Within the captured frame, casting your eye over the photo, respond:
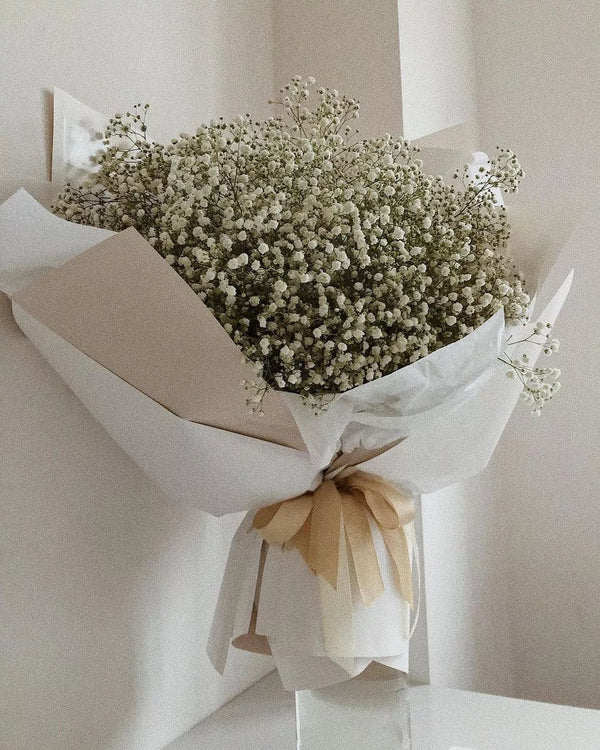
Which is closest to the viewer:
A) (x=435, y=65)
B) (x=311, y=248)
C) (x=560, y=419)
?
(x=311, y=248)

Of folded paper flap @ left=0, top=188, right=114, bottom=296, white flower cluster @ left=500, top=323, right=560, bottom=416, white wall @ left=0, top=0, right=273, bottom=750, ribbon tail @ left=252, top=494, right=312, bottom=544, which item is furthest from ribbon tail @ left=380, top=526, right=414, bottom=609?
folded paper flap @ left=0, top=188, right=114, bottom=296

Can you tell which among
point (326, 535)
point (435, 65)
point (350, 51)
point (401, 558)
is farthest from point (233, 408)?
point (435, 65)

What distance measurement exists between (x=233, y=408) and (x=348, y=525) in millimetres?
238

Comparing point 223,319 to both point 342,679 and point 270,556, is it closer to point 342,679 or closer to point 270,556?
point 270,556

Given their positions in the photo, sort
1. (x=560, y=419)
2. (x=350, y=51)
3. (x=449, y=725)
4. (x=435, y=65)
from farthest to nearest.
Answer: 1. (x=560, y=419)
2. (x=435, y=65)
3. (x=350, y=51)
4. (x=449, y=725)

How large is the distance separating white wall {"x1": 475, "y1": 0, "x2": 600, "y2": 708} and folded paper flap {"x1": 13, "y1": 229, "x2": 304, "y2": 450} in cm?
110

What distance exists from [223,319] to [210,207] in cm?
12

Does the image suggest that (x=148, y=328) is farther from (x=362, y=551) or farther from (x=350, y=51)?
(x=350, y=51)

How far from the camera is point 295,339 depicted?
30.5 inches

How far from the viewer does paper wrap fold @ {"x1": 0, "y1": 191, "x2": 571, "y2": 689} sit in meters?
0.75

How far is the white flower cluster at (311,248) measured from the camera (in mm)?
755

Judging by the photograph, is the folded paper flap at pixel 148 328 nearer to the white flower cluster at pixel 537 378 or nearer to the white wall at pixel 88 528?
the white wall at pixel 88 528

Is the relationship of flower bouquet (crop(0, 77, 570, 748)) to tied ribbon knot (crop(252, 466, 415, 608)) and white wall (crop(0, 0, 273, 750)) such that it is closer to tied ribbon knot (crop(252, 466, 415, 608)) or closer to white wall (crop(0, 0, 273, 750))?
tied ribbon knot (crop(252, 466, 415, 608))

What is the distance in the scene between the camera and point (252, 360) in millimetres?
763
